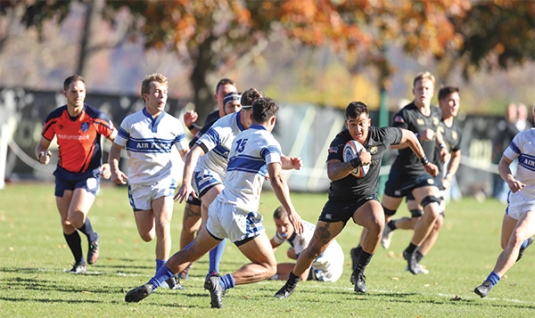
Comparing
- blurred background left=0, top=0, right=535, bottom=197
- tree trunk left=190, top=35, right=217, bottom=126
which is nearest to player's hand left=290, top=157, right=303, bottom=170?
blurred background left=0, top=0, right=535, bottom=197

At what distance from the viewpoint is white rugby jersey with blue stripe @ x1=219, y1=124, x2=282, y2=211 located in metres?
7.66

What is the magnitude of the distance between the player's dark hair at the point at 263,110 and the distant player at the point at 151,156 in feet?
5.39

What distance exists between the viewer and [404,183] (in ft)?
37.2

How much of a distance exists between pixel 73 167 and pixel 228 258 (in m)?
3.09

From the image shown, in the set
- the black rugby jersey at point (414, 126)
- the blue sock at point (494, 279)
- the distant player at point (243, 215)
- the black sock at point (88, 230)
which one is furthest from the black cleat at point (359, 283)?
the black sock at point (88, 230)

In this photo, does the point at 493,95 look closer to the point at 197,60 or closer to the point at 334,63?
the point at 334,63

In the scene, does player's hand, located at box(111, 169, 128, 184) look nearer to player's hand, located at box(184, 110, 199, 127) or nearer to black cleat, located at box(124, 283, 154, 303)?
player's hand, located at box(184, 110, 199, 127)

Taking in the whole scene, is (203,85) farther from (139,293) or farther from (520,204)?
(139,293)

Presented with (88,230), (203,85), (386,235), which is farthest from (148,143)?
(203,85)

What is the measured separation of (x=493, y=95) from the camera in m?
73.1

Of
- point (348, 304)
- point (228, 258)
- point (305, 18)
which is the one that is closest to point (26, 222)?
point (228, 258)

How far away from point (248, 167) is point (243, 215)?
41cm

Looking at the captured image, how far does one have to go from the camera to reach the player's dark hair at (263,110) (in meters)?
7.78

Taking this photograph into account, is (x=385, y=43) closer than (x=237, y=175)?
No
